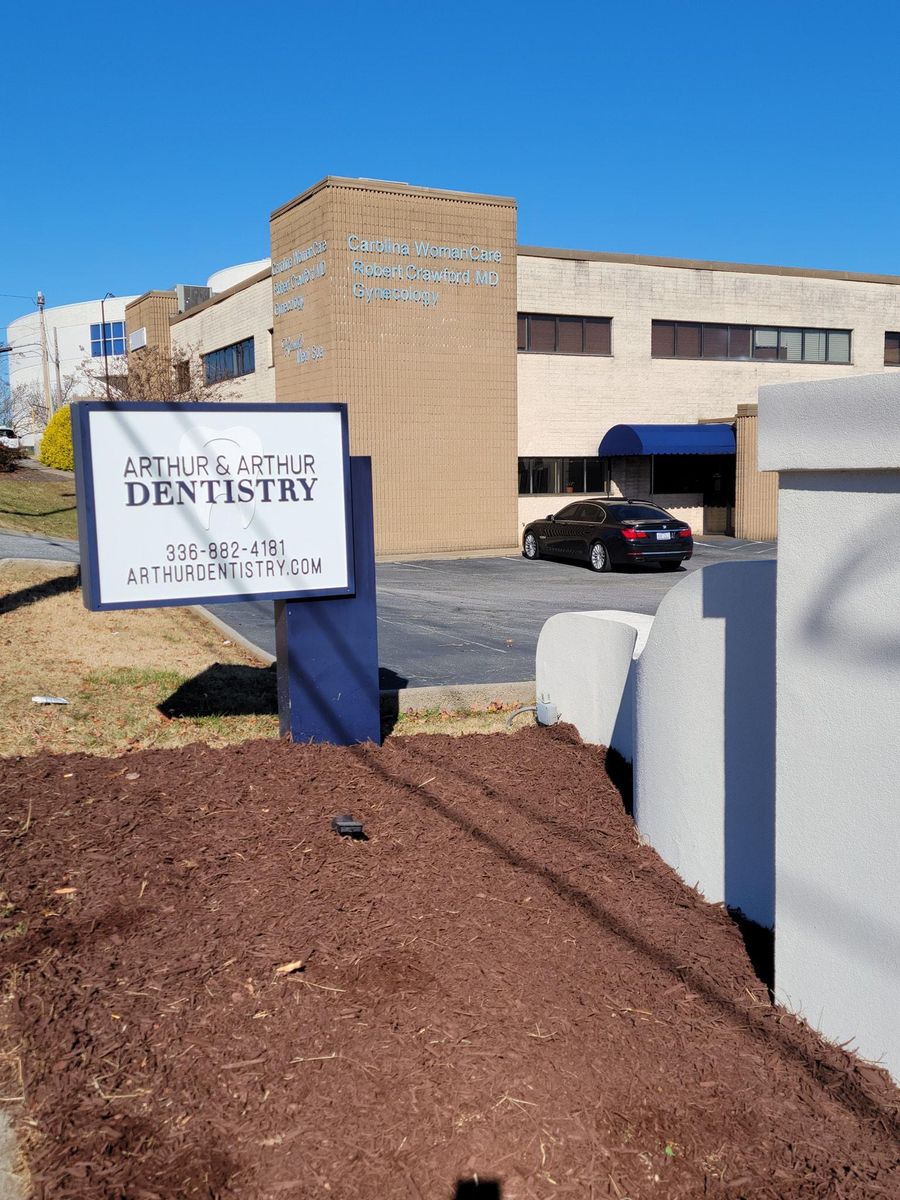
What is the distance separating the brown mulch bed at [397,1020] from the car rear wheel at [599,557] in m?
17.1

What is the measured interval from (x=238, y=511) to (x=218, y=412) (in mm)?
664

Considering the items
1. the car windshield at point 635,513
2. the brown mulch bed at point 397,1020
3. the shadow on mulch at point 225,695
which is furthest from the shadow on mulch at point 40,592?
the car windshield at point 635,513

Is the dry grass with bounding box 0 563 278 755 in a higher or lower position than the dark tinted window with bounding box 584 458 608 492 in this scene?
lower

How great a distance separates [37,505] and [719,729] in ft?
85.8

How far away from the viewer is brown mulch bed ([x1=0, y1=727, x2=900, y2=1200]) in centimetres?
315

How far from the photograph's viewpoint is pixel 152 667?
32.2ft

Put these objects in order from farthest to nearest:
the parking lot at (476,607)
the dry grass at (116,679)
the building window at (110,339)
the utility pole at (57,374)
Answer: the building window at (110,339) → the utility pole at (57,374) → the parking lot at (476,607) → the dry grass at (116,679)

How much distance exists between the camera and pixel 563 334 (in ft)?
97.2

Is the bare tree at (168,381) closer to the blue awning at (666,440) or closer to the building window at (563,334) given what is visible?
the building window at (563,334)

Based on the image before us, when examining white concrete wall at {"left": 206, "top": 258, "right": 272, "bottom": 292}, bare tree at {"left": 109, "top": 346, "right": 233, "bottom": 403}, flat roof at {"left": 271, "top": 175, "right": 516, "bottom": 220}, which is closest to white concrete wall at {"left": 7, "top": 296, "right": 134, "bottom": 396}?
white concrete wall at {"left": 206, "top": 258, "right": 272, "bottom": 292}

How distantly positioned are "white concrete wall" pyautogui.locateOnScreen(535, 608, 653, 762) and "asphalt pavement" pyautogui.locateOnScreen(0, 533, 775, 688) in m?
1.66

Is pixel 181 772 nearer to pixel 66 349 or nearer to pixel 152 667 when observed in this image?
pixel 152 667

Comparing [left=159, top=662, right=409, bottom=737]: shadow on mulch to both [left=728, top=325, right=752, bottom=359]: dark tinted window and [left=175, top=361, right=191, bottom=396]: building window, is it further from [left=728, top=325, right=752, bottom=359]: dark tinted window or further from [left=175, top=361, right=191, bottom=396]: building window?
[left=175, top=361, right=191, bottom=396]: building window

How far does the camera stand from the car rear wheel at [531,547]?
2621 cm
